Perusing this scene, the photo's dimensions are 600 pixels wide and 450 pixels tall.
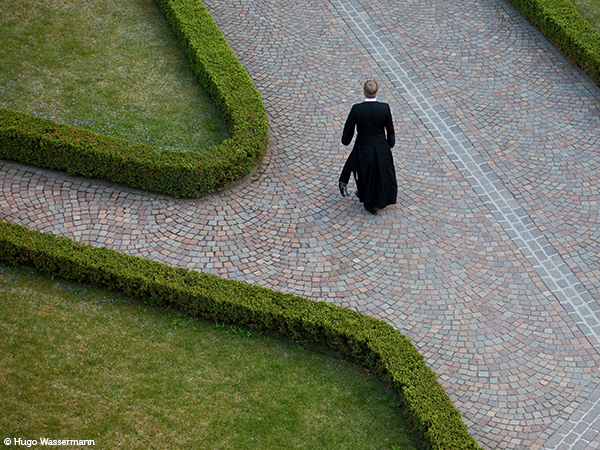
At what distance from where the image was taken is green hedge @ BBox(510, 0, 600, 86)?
12609 millimetres

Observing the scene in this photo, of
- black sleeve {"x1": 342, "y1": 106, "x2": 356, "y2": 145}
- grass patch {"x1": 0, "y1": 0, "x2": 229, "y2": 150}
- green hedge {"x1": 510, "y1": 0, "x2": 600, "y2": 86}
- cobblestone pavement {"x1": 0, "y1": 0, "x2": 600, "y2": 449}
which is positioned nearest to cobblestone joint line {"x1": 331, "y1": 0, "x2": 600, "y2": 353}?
cobblestone pavement {"x1": 0, "y1": 0, "x2": 600, "y2": 449}

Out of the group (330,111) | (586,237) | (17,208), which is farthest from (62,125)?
(586,237)

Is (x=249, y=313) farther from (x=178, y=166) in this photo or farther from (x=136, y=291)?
(x=178, y=166)

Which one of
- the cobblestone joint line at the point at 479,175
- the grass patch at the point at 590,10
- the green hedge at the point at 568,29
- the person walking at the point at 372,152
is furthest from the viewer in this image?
the grass patch at the point at 590,10

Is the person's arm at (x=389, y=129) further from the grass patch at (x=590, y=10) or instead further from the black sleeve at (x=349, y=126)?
the grass patch at (x=590, y=10)

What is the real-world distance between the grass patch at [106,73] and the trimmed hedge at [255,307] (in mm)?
2711

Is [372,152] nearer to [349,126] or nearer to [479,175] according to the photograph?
[349,126]

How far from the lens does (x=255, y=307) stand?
871 centimetres

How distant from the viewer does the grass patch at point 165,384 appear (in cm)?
782

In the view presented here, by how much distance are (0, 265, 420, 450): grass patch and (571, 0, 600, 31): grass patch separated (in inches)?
355

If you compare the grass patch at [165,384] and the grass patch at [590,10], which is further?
the grass patch at [590,10]

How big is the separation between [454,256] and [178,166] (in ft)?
13.3

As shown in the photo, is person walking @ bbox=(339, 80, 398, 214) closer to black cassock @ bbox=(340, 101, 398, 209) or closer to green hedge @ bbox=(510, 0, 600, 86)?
black cassock @ bbox=(340, 101, 398, 209)

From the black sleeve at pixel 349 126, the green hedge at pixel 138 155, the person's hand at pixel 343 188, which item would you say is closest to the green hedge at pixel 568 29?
the black sleeve at pixel 349 126
